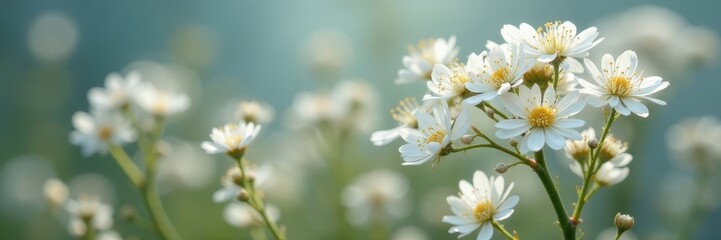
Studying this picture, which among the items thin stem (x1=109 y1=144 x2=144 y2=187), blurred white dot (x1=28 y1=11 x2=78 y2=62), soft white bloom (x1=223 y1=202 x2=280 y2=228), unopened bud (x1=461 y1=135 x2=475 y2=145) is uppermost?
blurred white dot (x1=28 y1=11 x2=78 y2=62)

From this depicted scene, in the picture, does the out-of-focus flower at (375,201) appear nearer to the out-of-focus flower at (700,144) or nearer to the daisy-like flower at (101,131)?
the daisy-like flower at (101,131)

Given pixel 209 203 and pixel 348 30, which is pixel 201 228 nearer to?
pixel 209 203

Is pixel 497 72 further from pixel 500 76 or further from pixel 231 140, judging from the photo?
pixel 231 140

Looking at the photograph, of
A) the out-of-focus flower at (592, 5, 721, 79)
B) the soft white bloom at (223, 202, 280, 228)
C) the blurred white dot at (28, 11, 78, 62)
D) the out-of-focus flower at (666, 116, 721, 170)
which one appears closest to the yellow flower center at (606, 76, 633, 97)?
the soft white bloom at (223, 202, 280, 228)

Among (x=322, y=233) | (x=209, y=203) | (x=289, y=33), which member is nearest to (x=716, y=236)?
(x=322, y=233)

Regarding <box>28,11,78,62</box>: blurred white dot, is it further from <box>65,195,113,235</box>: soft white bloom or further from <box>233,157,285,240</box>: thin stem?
<box>233,157,285,240</box>: thin stem

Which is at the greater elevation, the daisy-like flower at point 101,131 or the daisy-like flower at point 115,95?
the daisy-like flower at point 115,95

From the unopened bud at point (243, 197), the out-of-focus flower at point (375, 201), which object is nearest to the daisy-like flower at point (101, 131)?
the unopened bud at point (243, 197)
